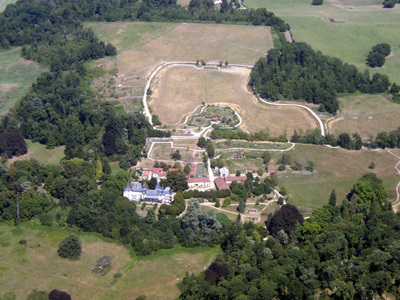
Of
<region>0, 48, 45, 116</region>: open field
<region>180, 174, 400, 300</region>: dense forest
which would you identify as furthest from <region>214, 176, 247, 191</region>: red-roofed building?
<region>0, 48, 45, 116</region>: open field

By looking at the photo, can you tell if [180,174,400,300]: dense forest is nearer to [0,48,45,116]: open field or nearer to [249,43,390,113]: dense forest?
[249,43,390,113]: dense forest

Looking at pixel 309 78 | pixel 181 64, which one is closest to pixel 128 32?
pixel 181 64

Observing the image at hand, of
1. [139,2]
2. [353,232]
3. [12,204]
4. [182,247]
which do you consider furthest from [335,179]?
[139,2]

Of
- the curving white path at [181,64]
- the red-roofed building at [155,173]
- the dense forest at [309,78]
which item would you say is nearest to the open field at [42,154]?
the red-roofed building at [155,173]

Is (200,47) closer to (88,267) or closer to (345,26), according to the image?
(345,26)

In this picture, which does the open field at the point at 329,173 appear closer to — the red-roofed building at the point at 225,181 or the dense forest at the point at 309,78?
the red-roofed building at the point at 225,181

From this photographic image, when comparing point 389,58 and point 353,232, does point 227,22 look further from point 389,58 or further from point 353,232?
point 353,232

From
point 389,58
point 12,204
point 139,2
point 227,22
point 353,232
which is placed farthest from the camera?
point 139,2
